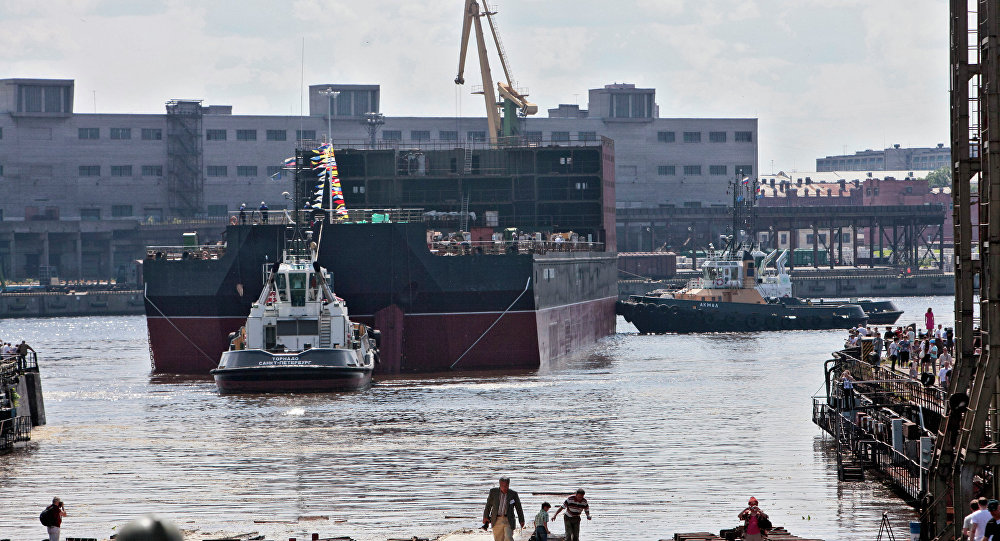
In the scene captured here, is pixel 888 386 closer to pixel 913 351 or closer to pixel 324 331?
pixel 913 351

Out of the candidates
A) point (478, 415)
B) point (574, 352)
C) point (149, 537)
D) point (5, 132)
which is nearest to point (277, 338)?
point (478, 415)

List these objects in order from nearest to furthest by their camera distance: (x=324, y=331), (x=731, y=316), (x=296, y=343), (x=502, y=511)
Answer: (x=502, y=511) < (x=324, y=331) < (x=296, y=343) < (x=731, y=316)

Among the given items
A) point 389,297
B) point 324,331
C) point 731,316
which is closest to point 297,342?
point 324,331

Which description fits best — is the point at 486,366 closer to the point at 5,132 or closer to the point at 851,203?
the point at 5,132

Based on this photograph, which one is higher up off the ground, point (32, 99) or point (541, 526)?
point (32, 99)

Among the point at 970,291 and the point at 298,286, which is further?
the point at 298,286

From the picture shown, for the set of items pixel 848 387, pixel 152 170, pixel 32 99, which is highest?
pixel 32 99

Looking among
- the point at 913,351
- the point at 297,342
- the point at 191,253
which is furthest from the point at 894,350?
the point at 191,253

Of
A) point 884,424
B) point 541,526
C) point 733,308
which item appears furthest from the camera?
point 733,308

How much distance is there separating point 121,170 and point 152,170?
2735mm

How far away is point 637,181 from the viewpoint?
461 feet

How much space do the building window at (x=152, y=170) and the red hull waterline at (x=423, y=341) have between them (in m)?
76.7

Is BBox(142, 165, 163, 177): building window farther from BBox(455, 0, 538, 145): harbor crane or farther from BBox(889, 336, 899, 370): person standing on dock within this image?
BBox(889, 336, 899, 370): person standing on dock

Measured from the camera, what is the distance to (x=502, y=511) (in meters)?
21.5
